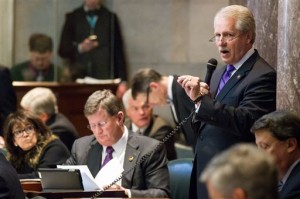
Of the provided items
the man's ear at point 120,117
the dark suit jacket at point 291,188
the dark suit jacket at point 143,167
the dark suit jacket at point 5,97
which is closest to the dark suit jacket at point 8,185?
the dark suit jacket at point 143,167

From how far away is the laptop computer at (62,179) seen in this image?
225 inches

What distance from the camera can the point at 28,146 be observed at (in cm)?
684

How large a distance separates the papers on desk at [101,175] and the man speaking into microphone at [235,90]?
62 centimetres

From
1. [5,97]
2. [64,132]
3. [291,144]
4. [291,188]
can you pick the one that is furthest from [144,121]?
[291,188]

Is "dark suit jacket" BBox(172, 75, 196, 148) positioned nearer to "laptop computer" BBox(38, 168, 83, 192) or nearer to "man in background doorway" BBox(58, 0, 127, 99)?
"laptop computer" BBox(38, 168, 83, 192)

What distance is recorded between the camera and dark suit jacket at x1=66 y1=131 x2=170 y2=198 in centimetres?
596

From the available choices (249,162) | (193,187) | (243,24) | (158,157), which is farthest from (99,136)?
(249,162)

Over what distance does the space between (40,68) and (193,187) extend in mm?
5821

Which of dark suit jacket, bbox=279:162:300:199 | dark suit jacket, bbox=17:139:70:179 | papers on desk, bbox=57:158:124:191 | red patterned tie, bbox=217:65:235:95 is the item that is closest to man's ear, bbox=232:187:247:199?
dark suit jacket, bbox=279:162:300:199

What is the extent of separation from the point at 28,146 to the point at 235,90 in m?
2.01

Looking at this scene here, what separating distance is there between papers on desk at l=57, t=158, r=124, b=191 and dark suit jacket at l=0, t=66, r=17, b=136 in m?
2.55

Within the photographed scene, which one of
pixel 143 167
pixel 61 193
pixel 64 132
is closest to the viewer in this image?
pixel 61 193

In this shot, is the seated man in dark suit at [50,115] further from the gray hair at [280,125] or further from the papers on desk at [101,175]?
the gray hair at [280,125]

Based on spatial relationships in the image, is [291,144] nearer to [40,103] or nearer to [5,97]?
[40,103]
